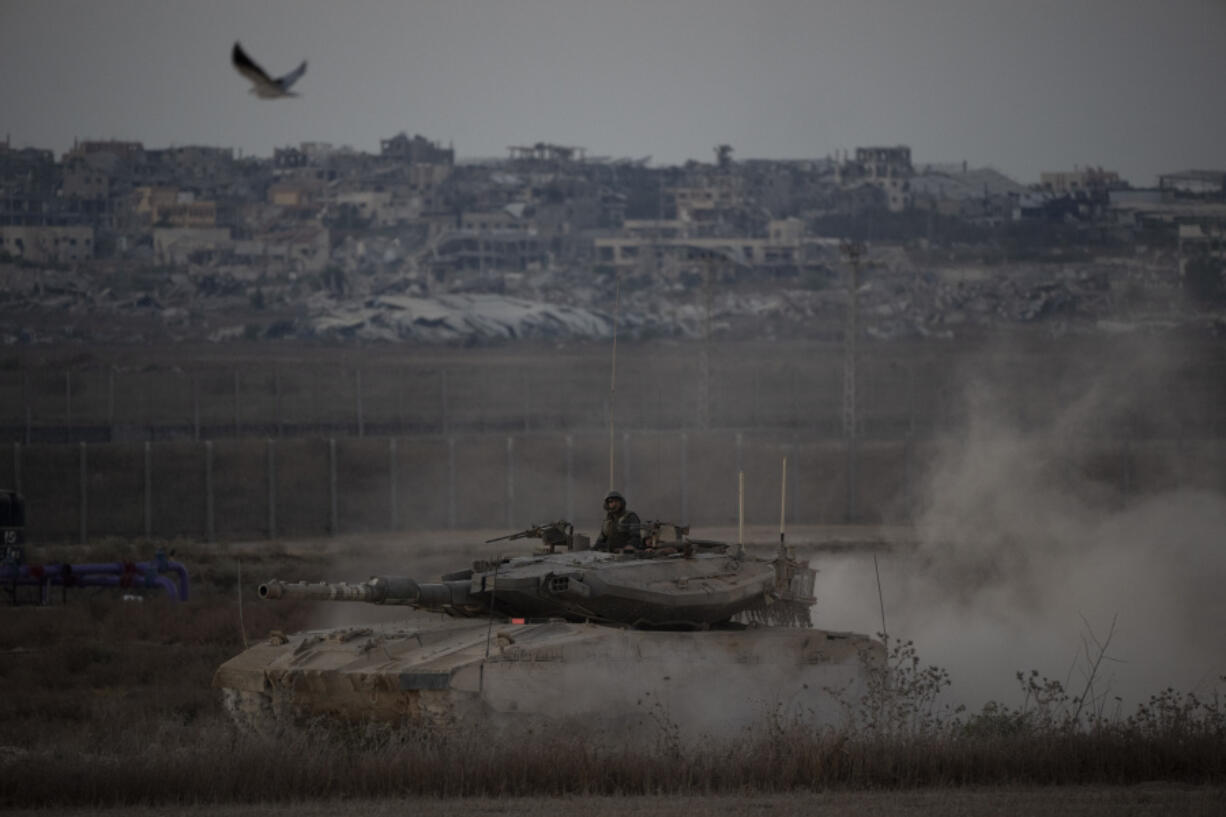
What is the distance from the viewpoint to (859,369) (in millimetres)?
84625

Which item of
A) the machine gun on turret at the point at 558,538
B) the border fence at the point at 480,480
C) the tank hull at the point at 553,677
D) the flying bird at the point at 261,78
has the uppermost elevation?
the flying bird at the point at 261,78

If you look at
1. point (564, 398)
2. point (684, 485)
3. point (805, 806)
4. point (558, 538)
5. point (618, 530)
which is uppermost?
point (618, 530)

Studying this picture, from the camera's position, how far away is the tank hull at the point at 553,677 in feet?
52.9

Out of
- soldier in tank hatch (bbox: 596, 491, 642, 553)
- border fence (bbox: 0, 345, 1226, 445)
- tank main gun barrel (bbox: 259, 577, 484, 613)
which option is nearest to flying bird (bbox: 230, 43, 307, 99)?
tank main gun barrel (bbox: 259, 577, 484, 613)

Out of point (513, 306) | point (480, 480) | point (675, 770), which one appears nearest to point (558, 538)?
point (675, 770)

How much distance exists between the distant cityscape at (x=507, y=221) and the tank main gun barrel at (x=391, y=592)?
69846 mm

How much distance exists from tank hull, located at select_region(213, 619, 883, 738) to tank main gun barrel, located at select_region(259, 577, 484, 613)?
0.27 metres

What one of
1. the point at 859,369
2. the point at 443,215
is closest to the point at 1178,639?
the point at 859,369

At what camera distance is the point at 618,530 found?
1981 cm

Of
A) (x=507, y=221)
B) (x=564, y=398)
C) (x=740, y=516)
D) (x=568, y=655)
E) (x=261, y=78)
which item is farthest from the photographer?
(x=507, y=221)

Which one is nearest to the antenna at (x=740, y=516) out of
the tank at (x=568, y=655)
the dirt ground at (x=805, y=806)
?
the tank at (x=568, y=655)

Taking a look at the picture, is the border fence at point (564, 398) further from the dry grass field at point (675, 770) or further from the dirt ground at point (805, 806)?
the dirt ground at point (805, 806)

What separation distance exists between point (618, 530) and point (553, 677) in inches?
145

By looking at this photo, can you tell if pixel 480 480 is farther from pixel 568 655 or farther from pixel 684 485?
pixel 568 655
